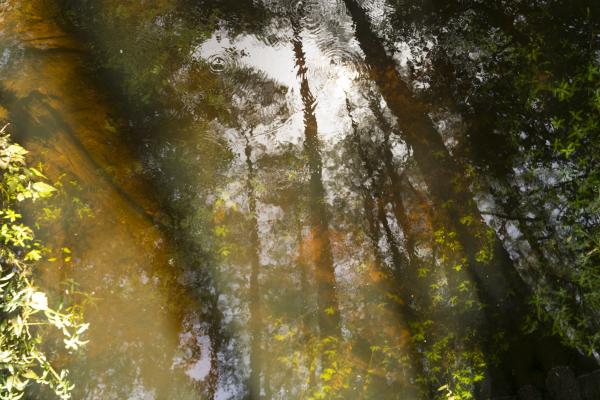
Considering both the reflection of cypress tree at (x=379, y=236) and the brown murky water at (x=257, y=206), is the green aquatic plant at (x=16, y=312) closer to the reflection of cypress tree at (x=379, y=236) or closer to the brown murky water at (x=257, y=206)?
the brown murky water at (x=257, y=206)

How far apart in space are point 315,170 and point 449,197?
1260 mm

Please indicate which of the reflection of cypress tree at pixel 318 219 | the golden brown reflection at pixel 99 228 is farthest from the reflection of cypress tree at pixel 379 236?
the golden brown reflection at pixel 99 228

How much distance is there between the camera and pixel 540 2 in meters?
3.10

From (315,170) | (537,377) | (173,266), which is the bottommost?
(537,377)

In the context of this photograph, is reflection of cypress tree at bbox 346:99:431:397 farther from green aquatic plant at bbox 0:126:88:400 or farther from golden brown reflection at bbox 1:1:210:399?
green aquatic plant at bbox 0:126:88:400

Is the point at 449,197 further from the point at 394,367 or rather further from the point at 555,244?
the point at 394,367

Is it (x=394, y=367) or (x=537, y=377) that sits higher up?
(x=394, y=367)

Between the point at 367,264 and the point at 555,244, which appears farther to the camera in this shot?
the point at 367,264

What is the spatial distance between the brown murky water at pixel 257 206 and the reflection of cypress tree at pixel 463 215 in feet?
0.05

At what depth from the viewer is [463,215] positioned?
3.20m

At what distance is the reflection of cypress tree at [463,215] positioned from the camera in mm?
2826

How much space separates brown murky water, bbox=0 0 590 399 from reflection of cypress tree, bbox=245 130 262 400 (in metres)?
0.02

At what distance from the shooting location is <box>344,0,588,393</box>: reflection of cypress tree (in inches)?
111

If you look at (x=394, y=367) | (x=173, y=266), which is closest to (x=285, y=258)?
(x=173, y=266)
